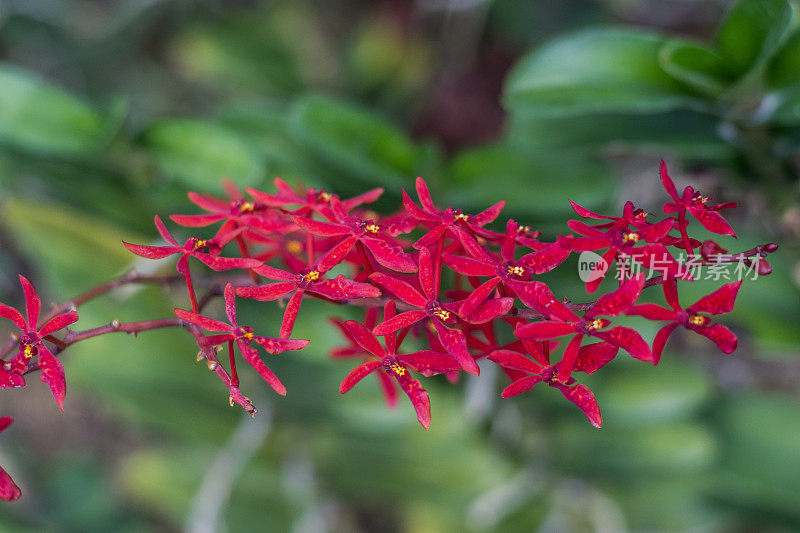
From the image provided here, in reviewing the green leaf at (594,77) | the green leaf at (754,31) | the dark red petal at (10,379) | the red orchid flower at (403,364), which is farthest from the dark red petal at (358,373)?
the green leaf at (754,31)

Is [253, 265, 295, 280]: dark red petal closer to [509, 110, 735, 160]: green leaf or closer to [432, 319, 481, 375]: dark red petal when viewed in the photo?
[432, 319, 481, 375]: dark red petal

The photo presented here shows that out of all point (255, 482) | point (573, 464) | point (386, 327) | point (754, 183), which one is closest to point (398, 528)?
point (255, 482)

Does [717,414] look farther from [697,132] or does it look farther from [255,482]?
[255,482]

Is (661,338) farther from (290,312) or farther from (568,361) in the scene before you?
(290,312)

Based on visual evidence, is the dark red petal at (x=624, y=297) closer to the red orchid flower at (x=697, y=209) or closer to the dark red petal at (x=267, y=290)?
the red orchid flower at (x=697, y=209)

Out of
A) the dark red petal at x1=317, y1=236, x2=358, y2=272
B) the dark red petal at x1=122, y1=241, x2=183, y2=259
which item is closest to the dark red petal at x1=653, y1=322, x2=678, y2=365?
the dark red petal at x1=317, y1=236, x2=358, y2=272

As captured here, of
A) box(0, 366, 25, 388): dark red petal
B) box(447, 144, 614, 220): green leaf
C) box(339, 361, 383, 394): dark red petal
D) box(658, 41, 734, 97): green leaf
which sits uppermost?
box(658, 41, 734, 97): green leaf

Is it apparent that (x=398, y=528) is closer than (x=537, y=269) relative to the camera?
No
